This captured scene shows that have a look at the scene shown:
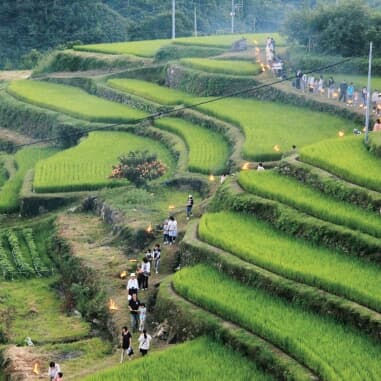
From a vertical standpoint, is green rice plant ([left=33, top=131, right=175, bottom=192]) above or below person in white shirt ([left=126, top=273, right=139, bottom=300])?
below

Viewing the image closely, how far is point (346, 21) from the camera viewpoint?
114ft

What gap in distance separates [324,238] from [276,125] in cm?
1154

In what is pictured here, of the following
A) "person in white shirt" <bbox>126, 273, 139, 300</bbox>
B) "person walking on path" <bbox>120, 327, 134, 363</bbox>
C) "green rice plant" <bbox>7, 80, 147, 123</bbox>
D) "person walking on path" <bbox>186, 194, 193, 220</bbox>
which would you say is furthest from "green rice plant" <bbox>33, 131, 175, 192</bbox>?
"person walking on path" <bbox>120, 327, 134, 363</bbox>

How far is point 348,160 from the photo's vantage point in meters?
21.2

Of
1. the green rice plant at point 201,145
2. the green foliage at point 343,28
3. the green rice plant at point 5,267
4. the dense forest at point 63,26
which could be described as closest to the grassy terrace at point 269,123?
the green rice plant at point 201,145

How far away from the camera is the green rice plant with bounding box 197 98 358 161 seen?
2630 cm

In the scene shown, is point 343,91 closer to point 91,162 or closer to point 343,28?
point 343,28

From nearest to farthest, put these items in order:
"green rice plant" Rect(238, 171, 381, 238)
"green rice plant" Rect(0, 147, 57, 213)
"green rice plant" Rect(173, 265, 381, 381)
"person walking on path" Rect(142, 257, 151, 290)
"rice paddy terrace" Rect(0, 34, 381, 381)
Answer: "green rice plant" Rect(173, 265, 381, 381)
"rice paddy terrace" Rect(0, 34, 381, 381)
"green rice plant" Rect(238, 171, 381, 238)
"person walking on path" Rect(142, 257, 151, 290)
"green rice plant" Rect(0, 147, 57, 213)

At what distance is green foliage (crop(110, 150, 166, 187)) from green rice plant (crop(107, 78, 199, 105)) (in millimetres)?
7083

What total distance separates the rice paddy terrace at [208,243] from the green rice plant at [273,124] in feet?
0.27

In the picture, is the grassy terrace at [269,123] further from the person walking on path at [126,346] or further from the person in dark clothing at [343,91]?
the person walking on path at [126,346]

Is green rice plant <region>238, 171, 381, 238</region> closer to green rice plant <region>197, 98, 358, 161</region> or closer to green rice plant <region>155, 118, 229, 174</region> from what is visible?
green rice plant <region>197, 98, 358, 161</region>

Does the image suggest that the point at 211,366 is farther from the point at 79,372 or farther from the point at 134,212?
the point at 134,212

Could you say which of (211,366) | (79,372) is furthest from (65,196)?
(211,366)
